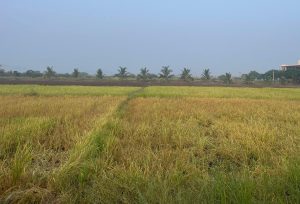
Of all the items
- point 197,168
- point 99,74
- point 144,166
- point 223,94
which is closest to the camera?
point 144,166

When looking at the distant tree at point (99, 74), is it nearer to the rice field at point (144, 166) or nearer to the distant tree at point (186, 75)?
the distant tree at point (186, 75)

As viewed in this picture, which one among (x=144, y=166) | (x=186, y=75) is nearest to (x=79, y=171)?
(x=144, y=166)

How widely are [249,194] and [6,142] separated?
162 inches

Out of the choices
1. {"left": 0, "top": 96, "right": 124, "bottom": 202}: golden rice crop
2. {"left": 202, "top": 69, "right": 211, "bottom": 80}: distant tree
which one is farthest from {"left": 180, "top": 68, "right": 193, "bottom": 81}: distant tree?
{"left": 0, "top": 96, "right": 124, "bottom": 202}: golden rice crop

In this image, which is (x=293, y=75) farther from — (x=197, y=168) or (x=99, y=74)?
(x=197, y=168)

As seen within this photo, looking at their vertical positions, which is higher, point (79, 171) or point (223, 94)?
point (223, 94)

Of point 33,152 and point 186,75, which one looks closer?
point 33,152

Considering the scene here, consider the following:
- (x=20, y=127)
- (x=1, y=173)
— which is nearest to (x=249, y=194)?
(x=1, y=173)

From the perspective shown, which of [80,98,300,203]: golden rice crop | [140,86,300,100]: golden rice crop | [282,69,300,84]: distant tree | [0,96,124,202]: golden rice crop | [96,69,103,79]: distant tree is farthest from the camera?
[96,69,103,79]: distant tree

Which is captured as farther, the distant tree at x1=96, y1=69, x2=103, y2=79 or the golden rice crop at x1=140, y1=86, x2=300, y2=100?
the distant tree at x1=96, y1=69, x2=103, y2=79

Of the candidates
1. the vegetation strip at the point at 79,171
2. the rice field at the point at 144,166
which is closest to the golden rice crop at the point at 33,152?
the rice field at the point at 144,166

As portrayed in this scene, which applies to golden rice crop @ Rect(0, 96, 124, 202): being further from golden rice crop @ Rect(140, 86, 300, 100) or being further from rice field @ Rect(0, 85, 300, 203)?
golden rice crop @ Rect(140, 86, 300, 100)

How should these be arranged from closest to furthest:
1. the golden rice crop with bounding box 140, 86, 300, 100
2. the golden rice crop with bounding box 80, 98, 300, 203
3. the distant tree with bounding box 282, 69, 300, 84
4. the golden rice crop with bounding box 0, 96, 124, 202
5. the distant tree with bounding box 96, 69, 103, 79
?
the golden rice crop with bounding box 80, 98, 300, 203 → the golden rice crop with bounding box 0, 96, 124, 202 → the golden rice crop with bounding box 140, 86, 300, 100 → the distant tree with bounding box 282, 69, 300, 84 → the distant tree with bounding box 96, 69, 103, 79

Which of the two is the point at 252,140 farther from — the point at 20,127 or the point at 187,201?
the point at 20,127
